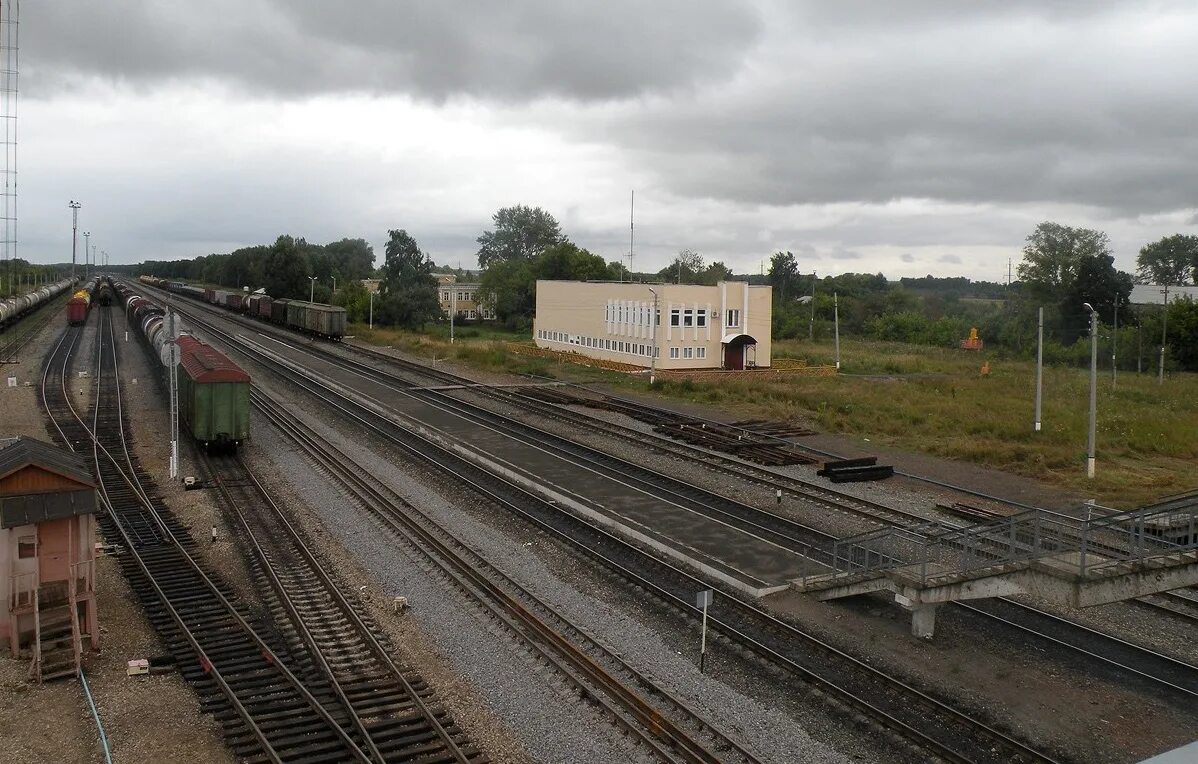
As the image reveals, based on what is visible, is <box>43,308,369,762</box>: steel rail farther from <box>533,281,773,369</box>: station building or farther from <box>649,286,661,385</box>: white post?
<box>533,281,773,369</box>: station building

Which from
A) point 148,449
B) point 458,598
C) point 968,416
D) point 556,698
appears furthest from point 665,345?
point 556,698

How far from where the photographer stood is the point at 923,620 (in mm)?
14281

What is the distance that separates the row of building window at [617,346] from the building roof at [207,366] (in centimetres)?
2869

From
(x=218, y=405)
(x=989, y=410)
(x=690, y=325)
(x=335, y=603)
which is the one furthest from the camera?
(x=690, y=325)

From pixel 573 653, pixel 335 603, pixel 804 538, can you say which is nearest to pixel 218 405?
pixel 335 603

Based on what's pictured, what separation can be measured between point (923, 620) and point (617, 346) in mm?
47239

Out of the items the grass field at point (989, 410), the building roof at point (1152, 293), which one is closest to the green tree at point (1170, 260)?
the building roof at point (1152, 293)

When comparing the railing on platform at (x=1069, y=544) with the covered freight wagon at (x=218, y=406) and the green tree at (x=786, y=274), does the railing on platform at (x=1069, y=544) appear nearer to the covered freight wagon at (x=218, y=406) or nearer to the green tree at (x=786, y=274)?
the covered freight wagon at (x=218, y=406)

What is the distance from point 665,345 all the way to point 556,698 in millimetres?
44855

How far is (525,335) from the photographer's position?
89312 millimetres

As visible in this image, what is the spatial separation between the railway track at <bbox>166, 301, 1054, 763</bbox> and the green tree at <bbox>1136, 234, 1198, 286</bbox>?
117291mm

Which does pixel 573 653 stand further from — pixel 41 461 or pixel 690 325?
pixel 690 325

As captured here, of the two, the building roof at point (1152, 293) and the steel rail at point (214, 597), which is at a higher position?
the building roof at point (1152, 293)

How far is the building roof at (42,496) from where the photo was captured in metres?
12.7
